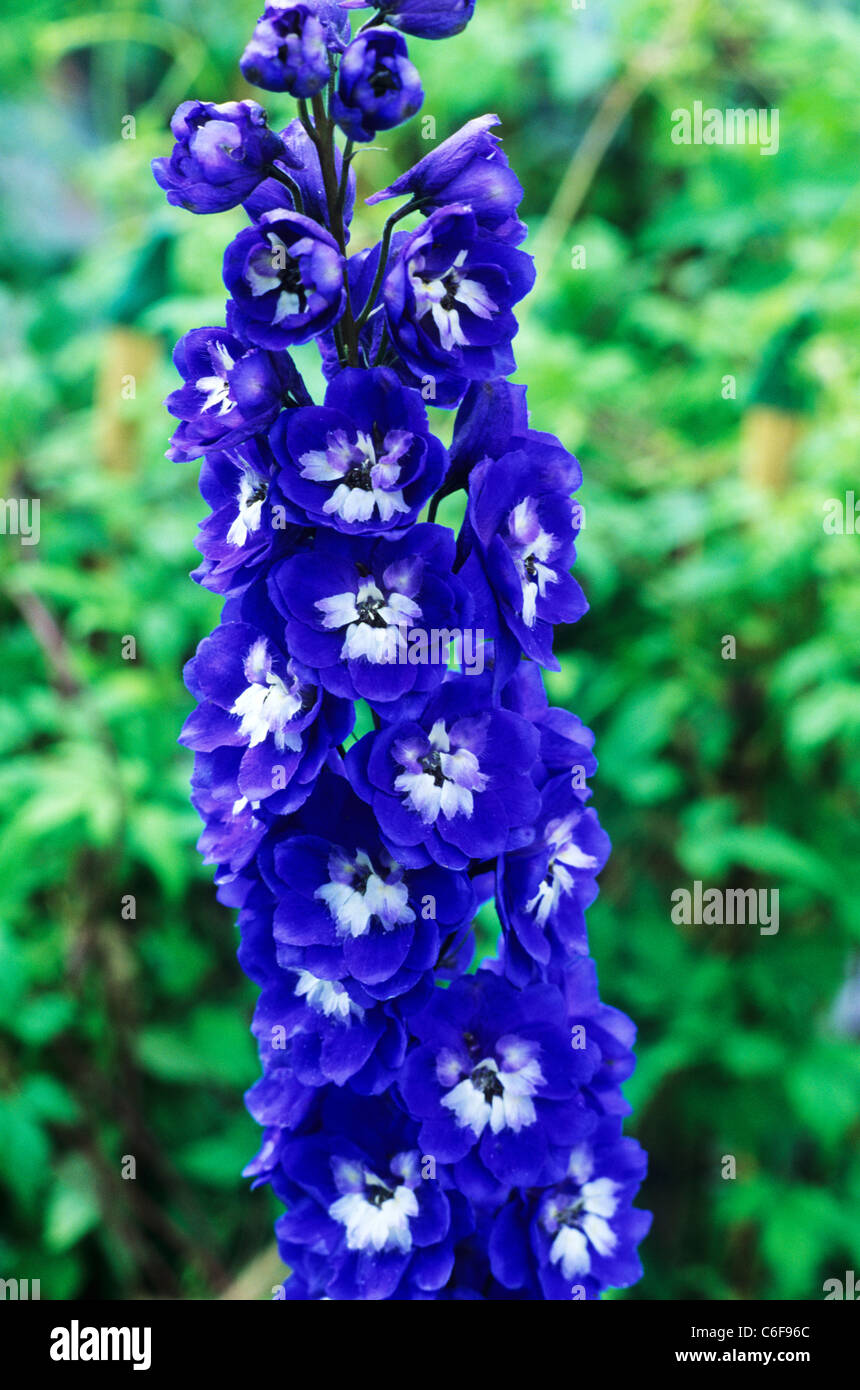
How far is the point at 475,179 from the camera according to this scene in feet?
3.20

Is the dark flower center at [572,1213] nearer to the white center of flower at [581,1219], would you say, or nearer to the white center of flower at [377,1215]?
the white center of flower at [581,1219]

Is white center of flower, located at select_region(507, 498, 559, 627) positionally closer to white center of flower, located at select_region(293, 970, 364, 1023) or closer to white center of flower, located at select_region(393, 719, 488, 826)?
white center of flower, located at select_region(393, 719, 488, 826)

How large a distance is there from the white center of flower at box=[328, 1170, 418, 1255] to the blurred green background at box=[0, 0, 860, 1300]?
982 millimetres

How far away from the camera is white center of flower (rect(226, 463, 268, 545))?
39.4 inches

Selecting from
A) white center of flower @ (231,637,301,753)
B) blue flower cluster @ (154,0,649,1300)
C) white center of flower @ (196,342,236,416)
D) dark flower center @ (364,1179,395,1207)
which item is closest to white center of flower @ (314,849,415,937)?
blue flower cluster @ (154,0,649,1300)

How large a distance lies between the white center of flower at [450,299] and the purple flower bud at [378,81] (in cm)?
10

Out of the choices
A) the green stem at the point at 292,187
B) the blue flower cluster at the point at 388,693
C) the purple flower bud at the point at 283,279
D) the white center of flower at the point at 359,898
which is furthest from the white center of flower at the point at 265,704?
the green stem at the point at 292,187

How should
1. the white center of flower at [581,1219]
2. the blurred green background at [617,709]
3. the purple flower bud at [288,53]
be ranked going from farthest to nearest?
the blurred green background at [617,709]
the white center of flower at [581,1219]
the purple flower bud at [288,53]

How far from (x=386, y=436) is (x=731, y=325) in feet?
5.92

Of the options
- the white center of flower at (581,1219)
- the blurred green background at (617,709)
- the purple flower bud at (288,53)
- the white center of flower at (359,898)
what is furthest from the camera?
the blurred green background at (617,709)

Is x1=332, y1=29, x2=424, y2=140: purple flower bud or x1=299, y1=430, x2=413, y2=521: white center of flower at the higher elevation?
Result: x1=332, y1=29, x2=424, y2=140: purple flower bud

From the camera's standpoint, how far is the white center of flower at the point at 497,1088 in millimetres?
1025

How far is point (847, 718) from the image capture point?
214cm

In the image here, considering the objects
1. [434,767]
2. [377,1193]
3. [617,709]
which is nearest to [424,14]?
[434,767]
